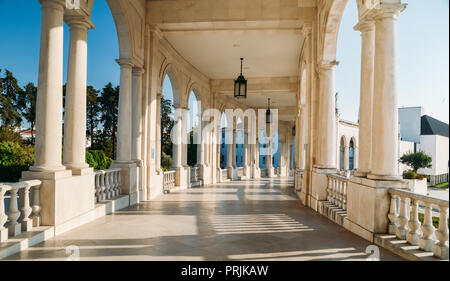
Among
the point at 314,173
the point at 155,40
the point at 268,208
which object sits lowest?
the point at 268,208

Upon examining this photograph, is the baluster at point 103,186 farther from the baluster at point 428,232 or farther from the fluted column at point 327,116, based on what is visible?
the baluster at point 428,232

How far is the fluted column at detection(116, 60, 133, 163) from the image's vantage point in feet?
37.0

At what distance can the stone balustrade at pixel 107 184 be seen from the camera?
31.7 feet

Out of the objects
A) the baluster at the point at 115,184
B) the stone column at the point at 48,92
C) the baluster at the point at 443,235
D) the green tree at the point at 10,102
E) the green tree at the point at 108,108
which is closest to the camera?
the baluster at the point at 443,235

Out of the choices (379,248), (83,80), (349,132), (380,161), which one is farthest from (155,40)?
(349,132)

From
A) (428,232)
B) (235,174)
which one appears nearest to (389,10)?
(428,232)

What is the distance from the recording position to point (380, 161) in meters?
6.73

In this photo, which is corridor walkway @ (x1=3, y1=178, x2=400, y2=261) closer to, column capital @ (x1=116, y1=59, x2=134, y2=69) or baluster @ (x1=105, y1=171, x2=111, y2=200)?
baluster @ (x1=105, y1=171, x2=111, y2=200)

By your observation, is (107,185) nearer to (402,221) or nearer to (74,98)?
(74,98)

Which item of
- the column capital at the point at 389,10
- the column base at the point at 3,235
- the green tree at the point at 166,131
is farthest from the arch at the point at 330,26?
the green tree at the point at 166,131

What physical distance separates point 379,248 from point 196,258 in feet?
11.9

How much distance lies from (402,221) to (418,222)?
443mm

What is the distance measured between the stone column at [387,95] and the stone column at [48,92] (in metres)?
7.18
